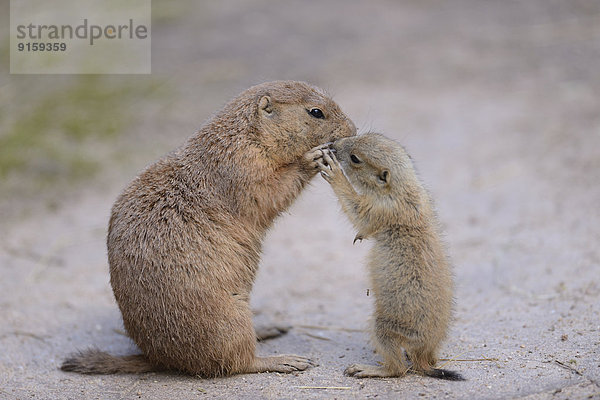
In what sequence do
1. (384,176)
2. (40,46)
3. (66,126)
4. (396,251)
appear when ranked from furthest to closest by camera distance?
(40,46) < (66,126) < (384,176) < (396,251)

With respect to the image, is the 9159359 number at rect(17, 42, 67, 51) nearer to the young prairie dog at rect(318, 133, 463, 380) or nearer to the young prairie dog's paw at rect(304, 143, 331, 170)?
the young prairie dog's paw at rect(304, 143, 331, 170)

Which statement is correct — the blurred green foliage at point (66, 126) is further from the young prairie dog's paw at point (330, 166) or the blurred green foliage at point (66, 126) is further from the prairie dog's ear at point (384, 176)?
the prairie dog's ear at point (384, 176)

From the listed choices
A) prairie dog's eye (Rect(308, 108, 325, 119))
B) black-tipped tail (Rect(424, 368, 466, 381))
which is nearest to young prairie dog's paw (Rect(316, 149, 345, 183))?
prairie dog's eye (Rect(308, 108, 325, 119))

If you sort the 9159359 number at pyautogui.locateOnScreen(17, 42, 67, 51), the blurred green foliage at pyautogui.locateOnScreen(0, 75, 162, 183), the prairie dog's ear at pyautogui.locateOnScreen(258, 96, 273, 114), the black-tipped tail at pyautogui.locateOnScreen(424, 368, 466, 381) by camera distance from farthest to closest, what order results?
1. the 9159359 number at pyautogui.locateOnScreen(17, 42, 67, 51)
2. the blurred green foliage at pyautogui.locateOnScreen(0, 75, 162, 183)
3. the prairie dog's ear at pyautogui.locateOnScreen(258, 96, 273, 114)
4. the black-tipped tail at pyautogui.locateOnScreen(424, 368, 466, 381)

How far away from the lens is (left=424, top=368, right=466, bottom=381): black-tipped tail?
15.5ft

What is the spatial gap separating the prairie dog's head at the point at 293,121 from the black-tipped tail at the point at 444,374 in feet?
6.50

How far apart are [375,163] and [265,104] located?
1.06 meters

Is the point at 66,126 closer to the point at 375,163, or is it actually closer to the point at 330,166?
the point at 330,166

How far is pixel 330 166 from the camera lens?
521cm

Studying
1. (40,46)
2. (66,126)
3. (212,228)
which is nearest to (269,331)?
(212,228)

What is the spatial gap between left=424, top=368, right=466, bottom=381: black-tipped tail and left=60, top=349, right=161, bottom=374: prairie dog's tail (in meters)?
2.15

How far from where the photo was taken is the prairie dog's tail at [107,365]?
532cm

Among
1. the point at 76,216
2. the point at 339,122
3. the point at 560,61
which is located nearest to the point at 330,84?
the point at 560,61

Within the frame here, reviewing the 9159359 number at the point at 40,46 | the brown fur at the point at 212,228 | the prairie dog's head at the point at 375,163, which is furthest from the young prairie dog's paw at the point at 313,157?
the 9159359 number at the point at 40,46
